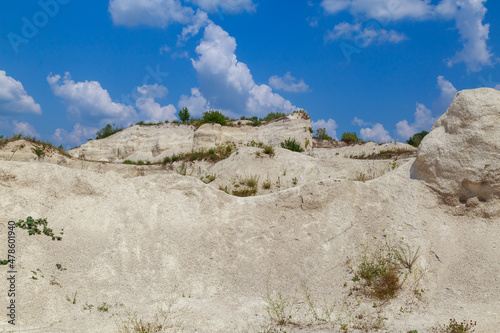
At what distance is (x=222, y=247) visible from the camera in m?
7.48

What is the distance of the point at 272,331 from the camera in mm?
4996

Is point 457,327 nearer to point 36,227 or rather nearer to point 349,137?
point 36,227

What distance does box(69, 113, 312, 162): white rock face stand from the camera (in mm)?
27891

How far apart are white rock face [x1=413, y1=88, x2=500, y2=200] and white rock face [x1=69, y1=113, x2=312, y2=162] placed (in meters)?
18.6

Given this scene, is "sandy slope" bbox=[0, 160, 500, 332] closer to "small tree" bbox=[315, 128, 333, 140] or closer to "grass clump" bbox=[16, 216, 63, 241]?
"grass clump" bbox=[16, 216, 63, 241]

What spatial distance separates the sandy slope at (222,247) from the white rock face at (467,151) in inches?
17.9

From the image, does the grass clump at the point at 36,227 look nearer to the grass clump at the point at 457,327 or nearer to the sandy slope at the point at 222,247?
the sandy slope at the point at 222,247

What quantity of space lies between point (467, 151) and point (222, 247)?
575 centimetres

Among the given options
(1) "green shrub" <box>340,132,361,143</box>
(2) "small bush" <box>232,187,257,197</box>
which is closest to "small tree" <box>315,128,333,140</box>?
(1) "green shrub" <box>340,132,361,143</box>

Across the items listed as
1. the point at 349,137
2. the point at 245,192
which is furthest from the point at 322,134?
the point at 245,192

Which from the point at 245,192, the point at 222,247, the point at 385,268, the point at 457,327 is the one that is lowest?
the point at 457,327

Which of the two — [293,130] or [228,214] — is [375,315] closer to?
[228,214]

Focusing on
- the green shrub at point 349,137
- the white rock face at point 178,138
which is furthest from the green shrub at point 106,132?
the green shrub at point 349,137

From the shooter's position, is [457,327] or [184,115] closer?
[457,327]
